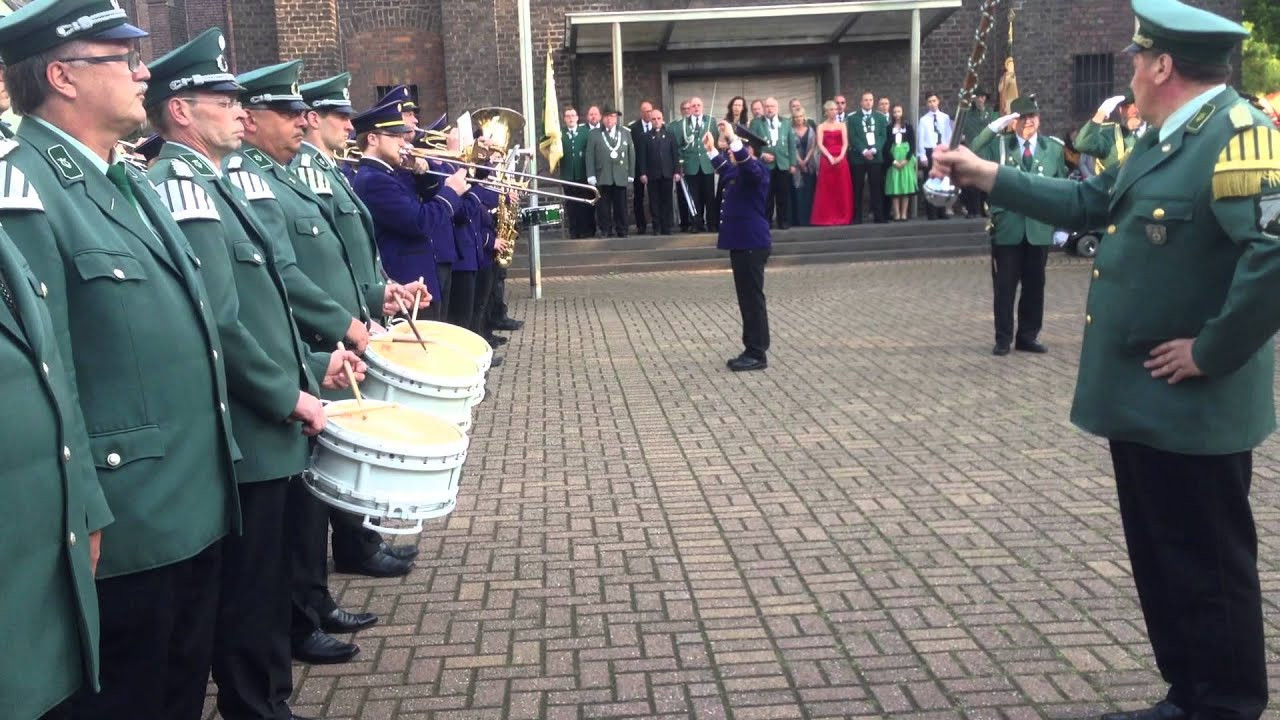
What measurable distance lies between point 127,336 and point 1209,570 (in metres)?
2.93

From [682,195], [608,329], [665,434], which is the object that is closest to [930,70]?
[682,195]

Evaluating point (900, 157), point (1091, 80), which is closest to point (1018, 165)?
point (900, 157)

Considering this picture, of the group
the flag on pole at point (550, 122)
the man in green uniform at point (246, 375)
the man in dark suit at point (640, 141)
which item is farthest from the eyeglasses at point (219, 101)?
the man in dark suit at point (640, 141)

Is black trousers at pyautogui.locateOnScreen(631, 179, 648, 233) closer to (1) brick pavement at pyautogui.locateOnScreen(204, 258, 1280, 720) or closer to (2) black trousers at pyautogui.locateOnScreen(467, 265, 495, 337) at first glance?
(2) black trousers at pyautogui.locateOnScreen(467, 265, 495, 337)

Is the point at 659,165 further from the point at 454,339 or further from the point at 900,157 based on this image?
the point at 454,339

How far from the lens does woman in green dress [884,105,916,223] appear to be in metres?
20.6

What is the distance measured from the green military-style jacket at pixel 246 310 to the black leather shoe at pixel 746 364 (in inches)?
257

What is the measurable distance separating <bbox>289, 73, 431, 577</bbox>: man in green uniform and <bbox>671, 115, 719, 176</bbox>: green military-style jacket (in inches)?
592

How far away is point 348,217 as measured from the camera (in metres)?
5.41

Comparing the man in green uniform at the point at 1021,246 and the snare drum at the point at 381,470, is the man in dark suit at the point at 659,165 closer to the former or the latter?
the man in green uniform at the point at 1021,246

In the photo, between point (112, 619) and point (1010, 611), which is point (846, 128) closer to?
point (1010, 611)

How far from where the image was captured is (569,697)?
12.9 feet

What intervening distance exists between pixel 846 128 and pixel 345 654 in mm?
17837

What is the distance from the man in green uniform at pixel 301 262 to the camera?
411 cm
